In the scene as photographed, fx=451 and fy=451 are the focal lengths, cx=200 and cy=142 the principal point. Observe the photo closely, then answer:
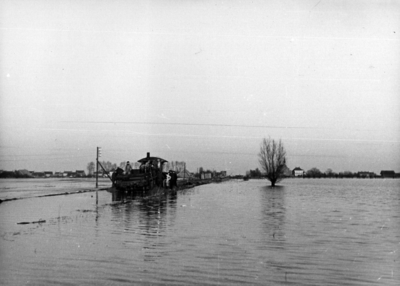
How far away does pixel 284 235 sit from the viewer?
11.7 meters

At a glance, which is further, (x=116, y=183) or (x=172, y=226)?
(x=116, y=183)

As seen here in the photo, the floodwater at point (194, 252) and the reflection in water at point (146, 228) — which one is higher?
the reflection in water at point (146, 228)

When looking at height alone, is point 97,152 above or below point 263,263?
above

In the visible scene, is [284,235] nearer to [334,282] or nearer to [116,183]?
[334,282]

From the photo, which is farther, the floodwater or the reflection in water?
the reflection in water

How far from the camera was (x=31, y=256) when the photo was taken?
27.8ft

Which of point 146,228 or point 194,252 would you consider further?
point 146,228

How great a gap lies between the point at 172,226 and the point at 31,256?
16.8ft

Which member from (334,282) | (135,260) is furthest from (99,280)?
(334,282)

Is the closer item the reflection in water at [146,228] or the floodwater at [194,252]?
the floodwater at [194,252]

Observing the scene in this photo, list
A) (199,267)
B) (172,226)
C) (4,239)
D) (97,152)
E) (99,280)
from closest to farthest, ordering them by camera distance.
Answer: (99,280), (199,267), (4,239), (172,226), (97,152)

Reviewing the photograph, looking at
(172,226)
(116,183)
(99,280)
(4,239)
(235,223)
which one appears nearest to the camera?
(99,280)

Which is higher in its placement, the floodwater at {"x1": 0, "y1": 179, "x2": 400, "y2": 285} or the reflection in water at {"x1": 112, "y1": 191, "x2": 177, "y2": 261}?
the reflection in water at {"x1": 112, "y1": 191, "x2": 177, "y2": 261}

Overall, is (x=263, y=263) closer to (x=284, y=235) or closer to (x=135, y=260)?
(x=135, y=260)
